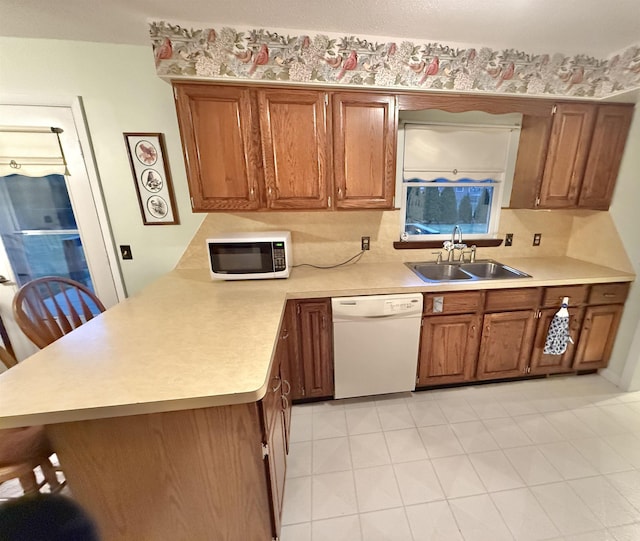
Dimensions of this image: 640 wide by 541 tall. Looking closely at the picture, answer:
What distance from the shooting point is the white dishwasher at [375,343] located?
1.78m

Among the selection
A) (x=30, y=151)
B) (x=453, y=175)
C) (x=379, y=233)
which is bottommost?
(x=379, y=233)

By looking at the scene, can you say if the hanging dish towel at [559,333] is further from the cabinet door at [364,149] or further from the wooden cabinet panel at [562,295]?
the cabinet door at [364,149]

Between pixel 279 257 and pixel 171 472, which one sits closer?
pixel 171 472

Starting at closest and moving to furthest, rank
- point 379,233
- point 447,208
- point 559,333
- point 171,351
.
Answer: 1. point 171,351
2. point 559,333
3. point 379,233
4. point 447,208

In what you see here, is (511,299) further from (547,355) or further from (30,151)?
(30,151)

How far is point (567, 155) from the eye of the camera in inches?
78.5

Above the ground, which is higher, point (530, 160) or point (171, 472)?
point (530, 160)

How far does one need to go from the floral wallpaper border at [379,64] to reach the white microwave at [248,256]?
94cm

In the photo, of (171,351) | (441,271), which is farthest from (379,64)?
(171,351)

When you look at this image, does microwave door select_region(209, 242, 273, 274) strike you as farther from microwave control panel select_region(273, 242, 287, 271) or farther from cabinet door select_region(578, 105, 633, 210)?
cabinet door select_region(578, 105, 633, 210)

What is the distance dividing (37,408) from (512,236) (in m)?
3.08

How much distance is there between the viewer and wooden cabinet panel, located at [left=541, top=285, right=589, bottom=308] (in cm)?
196

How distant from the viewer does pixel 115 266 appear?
6.70 feet

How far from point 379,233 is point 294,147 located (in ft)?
3.18
